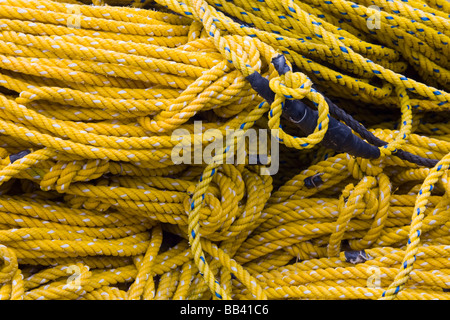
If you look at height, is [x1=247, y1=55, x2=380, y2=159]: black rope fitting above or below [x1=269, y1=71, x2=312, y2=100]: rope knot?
below

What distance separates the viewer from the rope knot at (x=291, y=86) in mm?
1112

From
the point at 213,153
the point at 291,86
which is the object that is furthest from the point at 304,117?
the point at 213,153

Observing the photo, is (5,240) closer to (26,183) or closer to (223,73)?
(26,183)

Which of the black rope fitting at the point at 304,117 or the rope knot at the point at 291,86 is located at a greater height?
the rope knot at the point at 291,86

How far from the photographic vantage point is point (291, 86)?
114cm

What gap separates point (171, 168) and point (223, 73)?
0.34 m

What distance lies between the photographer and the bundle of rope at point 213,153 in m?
1.22

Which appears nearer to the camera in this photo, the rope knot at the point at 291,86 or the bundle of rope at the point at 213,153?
the rope knot at the point at 291,86

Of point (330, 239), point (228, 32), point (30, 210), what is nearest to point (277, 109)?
point (228, 32)

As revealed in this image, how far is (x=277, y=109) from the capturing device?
1.15 metres

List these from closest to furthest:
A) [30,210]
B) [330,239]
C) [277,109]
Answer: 1. [277,109]
2. [30,210]
3. [330,239]

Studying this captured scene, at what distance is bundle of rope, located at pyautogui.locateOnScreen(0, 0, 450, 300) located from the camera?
1.22 meters

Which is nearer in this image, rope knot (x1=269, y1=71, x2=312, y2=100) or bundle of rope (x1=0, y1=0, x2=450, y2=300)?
rope knot (x1=269, y1=71, x2=312, y2=100)

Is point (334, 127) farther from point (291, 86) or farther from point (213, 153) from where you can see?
point (213, 153)
